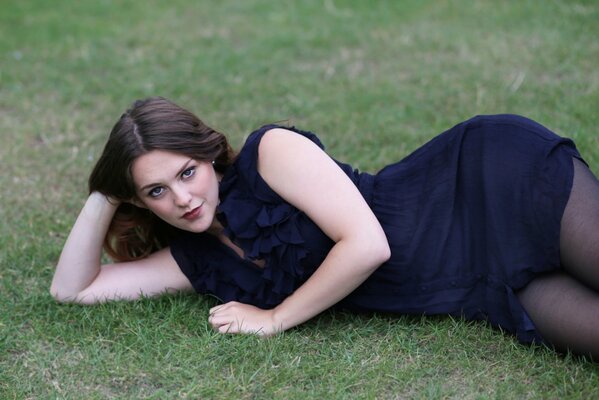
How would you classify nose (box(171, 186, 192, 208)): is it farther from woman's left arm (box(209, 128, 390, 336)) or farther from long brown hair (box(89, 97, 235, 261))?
woman's left arm (box(209, 128, 390, 336))

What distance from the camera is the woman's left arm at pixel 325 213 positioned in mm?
2949

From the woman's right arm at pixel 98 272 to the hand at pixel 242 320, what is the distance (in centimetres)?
30

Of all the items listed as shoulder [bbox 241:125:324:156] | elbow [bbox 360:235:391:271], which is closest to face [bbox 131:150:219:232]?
shoulder [bbox 241:125:324:156]

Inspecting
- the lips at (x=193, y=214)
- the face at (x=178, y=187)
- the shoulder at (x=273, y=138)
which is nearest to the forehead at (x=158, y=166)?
the face at (x=178, y=187)

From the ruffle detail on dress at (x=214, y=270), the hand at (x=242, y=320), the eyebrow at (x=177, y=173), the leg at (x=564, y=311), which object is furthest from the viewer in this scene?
the ruffle detail on dress at (x=214, y=270)

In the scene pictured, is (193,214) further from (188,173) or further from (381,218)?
(381,218)

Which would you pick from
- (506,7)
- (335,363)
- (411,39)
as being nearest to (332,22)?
(411,39)

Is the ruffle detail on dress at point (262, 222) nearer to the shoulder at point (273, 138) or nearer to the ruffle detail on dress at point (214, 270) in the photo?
the shoulder at point (273, 138)

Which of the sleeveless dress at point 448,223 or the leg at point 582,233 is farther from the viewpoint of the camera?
the sleeveless dress at point 448,223

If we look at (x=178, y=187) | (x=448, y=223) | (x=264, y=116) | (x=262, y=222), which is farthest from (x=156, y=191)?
(x=264, y=116)

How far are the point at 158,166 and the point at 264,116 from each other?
226 centimetres

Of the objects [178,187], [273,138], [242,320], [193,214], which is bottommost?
[242,320]

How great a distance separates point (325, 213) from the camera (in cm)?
296

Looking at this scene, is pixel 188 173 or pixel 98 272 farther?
pixel 98 272
